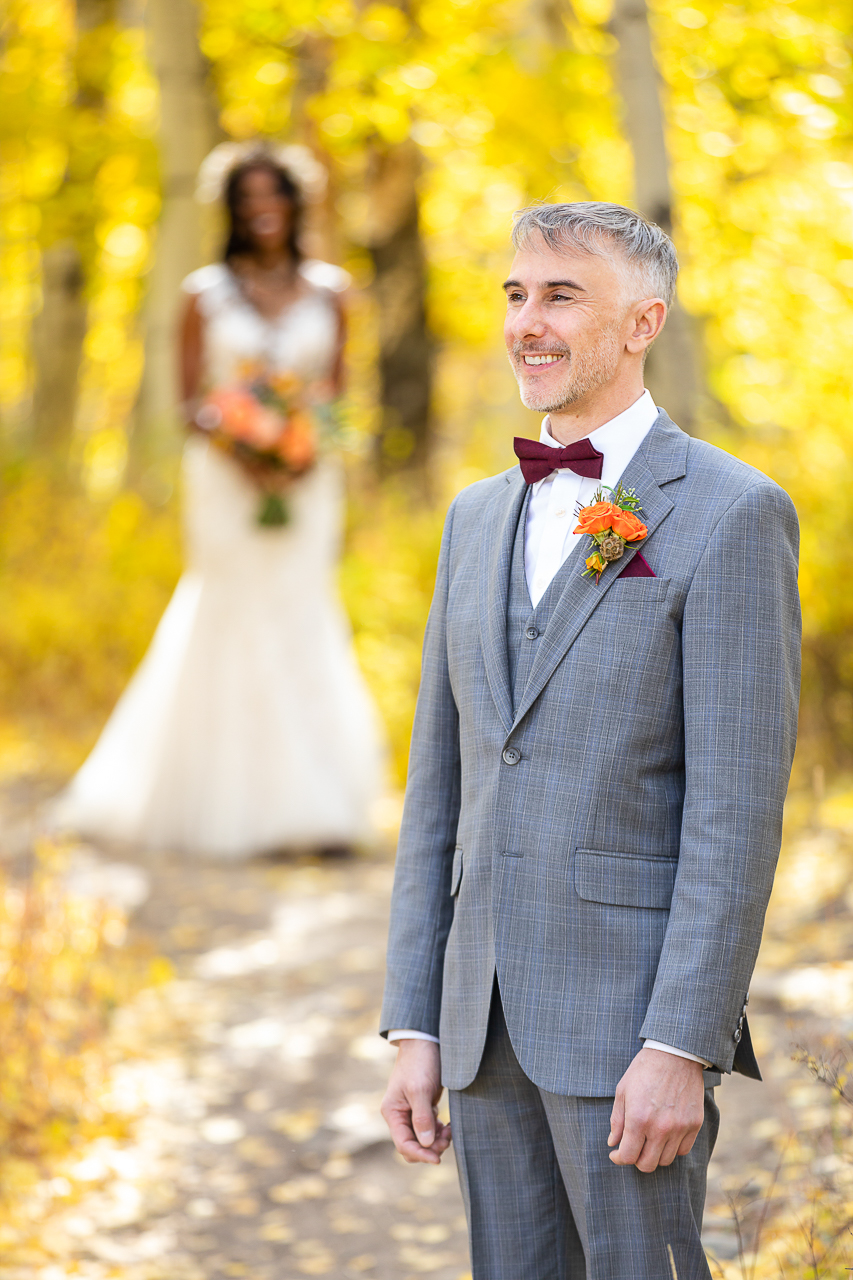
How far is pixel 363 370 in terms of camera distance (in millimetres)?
17516

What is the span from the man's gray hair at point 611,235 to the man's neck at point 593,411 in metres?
0.14

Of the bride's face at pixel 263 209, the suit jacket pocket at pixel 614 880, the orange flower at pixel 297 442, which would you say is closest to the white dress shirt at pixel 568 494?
the suit jacket pocket at pixel 614 880

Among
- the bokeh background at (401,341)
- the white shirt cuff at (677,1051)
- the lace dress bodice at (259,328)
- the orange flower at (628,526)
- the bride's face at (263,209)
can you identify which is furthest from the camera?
the lace dress bodice at (259,328)

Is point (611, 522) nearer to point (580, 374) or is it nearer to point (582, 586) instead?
point (582, 586)

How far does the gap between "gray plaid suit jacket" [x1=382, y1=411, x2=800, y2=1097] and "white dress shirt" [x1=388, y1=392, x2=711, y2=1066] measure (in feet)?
0.12

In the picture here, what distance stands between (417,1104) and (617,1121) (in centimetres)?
40

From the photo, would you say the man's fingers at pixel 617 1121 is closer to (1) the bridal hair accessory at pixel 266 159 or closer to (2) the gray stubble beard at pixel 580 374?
(2) the gray stubble beard at pixel 580 374

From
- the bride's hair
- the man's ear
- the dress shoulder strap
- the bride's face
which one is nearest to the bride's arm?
the bride's hair

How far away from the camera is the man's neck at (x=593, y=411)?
1884 millimetres

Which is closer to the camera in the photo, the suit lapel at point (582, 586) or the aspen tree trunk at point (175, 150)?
the suit lapel at point (582, 586)

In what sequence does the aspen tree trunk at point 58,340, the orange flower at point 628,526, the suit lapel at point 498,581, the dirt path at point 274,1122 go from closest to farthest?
1. the orange flower at point 628,526
2. the suit lapel at point 498,581
3. the dirt path at point 274,1122
4. the aspen tree trunk at point 58,340

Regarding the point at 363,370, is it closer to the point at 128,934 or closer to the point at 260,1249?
the point at 128,934

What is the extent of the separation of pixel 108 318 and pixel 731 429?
51.7 ft

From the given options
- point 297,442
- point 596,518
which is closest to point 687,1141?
point 596,518
